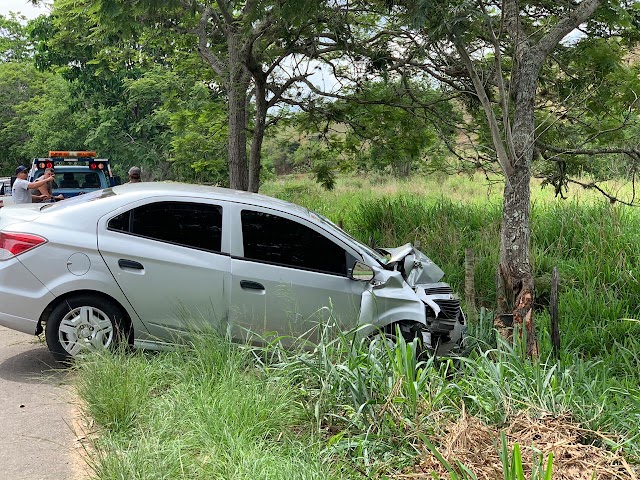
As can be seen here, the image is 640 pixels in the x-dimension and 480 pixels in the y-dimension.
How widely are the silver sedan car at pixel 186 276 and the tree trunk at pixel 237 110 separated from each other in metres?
4.79

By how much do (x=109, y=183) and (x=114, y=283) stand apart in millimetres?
8352

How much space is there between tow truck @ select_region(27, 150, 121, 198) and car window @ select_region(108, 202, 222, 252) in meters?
7.89

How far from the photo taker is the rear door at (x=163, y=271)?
5633 mm

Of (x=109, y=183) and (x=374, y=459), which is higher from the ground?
(x=109, y=183)

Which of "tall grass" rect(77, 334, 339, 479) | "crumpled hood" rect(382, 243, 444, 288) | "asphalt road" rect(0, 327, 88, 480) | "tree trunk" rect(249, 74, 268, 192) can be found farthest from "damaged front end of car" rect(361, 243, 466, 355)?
"tree trunk" rect(249, 74, 268, 192)

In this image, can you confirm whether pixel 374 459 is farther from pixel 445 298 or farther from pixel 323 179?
pixel 323 179

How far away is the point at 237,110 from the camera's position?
10594 millimetres

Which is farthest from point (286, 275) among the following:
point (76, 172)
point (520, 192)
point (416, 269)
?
point (76, 172)

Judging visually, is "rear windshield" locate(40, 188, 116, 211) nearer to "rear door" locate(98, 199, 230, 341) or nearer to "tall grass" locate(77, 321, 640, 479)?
"rear door" locate(98, 199, 230, 341)

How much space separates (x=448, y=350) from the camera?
5605 millimetres

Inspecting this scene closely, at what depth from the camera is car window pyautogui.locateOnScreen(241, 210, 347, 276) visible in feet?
19.2

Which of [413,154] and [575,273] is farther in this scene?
[413,154]

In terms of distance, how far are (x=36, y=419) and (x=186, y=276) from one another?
166 centimetres

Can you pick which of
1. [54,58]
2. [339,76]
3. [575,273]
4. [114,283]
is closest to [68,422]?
[114,283]
